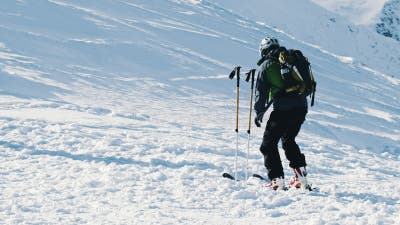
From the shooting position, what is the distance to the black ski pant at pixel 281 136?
7.07 metres

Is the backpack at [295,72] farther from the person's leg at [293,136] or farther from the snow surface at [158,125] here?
the snow surface at [158,125]

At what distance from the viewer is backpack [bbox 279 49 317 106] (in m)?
6.80

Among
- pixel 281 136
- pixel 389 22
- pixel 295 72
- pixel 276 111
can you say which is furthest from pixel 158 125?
pixel 389 22

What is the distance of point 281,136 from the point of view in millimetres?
7250

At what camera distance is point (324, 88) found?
1001 inches

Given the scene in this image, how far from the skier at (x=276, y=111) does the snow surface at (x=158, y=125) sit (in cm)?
33

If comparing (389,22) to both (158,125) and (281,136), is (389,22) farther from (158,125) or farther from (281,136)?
(281,136)

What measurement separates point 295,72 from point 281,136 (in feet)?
2.82

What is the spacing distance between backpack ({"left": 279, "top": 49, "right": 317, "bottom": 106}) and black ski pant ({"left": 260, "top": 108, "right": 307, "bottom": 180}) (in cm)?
32

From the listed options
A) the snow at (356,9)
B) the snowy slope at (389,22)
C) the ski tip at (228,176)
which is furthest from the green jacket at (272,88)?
the snowy slope at (389,22)

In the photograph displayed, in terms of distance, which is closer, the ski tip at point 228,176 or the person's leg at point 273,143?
the person's leg at point 273,143

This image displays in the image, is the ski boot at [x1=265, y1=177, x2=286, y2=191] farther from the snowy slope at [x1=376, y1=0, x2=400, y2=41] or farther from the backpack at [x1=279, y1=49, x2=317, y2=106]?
the snowy slope at [x1=376, y1=0, x2=400, y2=41]

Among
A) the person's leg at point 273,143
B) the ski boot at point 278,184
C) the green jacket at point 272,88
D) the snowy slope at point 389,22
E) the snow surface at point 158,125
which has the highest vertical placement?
the snowy slope at point 389,22

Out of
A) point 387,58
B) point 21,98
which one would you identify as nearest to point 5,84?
point 21,98
